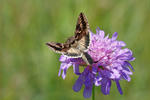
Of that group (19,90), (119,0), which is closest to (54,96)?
(19,90)

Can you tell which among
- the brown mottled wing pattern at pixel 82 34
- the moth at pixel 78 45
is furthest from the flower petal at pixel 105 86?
the brown mottled wing pattern at pixel 82 34

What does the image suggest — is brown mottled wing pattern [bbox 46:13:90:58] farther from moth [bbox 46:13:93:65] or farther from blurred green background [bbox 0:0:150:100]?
blurred green background [bbox 0:0:150:100]

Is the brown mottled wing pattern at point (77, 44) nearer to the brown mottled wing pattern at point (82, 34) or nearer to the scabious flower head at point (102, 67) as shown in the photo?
the brown mottled wing pattern at point (82, 34)

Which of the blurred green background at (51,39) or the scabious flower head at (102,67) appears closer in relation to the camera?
the scabious flower head at (102,67)

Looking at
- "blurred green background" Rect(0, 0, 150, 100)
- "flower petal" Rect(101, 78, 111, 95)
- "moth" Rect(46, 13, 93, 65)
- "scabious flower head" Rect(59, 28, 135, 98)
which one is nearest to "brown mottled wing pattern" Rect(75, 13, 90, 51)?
"moth" Rect(46, 13, 93, 65)

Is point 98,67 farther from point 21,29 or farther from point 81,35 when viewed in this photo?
point 21,29

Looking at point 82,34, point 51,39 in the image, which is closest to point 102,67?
point 82,34
